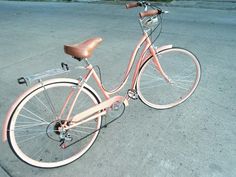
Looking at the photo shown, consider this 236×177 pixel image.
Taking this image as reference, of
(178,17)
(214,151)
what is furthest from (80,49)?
(178,17)

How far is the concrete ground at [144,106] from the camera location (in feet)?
7.30

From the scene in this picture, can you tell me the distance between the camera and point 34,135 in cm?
262

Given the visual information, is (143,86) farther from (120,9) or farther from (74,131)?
(120,9)

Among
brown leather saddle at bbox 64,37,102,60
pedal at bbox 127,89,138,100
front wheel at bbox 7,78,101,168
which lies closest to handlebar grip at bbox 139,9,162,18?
brown leather saddle at bbox 64,37,102,60

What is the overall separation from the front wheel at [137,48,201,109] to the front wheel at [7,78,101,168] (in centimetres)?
77

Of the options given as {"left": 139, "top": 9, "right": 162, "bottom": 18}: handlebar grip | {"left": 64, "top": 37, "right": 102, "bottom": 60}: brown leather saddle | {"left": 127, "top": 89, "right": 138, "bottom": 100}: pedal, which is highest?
{"left": 139, "top": 9, "right": 162, "bottom": 18}: handlebar grip

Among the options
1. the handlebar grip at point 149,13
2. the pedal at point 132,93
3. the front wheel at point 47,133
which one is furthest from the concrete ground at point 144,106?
the handlebar grip at point 149,13

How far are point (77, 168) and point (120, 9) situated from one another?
6960 mm

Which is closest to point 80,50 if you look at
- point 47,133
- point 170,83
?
point 47,133

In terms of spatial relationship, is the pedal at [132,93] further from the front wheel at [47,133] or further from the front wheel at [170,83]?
the front wheel at [47,133]

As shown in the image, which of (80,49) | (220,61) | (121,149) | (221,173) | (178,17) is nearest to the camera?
(80,49)

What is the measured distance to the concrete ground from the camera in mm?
2225

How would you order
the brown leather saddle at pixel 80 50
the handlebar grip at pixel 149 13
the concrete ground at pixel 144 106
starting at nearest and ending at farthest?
the brown leather saddle at pixel 80 50 < the concrete ground at pixel 144 106 < the handlebar grip at pixel 149 13

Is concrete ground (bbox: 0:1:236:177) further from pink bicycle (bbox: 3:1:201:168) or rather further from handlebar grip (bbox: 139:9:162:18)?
handlebar grip (bbox: 139:9:162:18)
